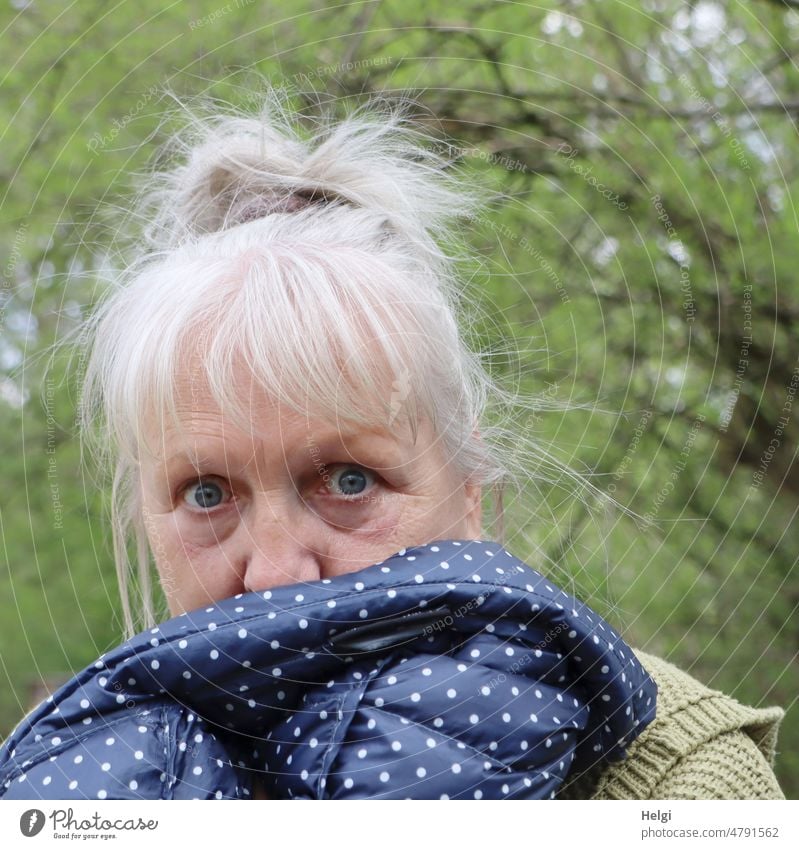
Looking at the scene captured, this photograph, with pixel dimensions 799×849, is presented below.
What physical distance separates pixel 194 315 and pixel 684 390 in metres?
0.81

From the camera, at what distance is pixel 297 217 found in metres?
0.72

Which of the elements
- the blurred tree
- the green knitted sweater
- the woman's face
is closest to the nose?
the woman's face

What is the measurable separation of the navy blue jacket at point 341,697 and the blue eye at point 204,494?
0.27 feet

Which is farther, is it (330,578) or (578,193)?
(578,193)

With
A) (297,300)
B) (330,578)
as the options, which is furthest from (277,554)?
(297,300)

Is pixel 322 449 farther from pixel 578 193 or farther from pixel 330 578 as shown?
pixel 578 193

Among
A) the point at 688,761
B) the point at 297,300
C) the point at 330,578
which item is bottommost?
the point at 688,761

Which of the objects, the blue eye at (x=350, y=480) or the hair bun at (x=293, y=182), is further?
the hair bun at (x=293, y=182)

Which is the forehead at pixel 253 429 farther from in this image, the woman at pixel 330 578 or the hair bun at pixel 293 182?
the hair bun at pixel 293 182

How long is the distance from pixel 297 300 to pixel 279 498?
0.13m

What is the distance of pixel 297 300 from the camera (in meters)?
0.62

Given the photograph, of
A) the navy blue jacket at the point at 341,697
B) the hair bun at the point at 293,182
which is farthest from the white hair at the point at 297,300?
the navy blue jacket at the point at 341,697

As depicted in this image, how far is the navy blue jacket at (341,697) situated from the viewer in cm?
53

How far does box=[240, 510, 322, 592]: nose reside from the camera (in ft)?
1.87
